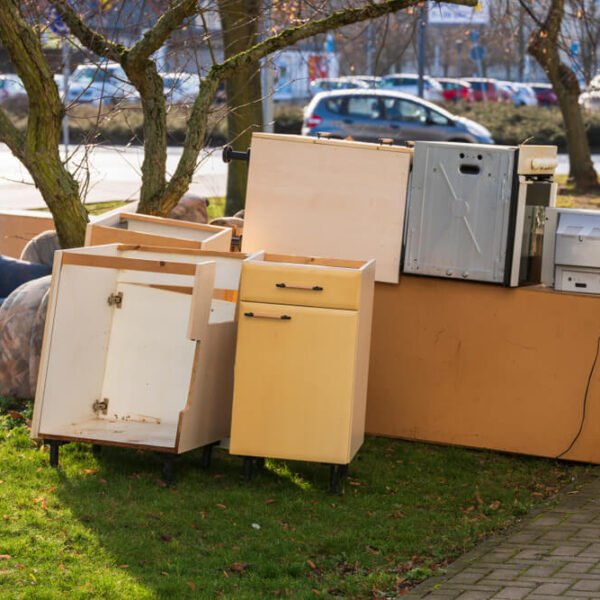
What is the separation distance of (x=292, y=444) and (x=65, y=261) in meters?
1.51

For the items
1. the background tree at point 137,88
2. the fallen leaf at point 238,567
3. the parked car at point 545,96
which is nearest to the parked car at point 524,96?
the parked car at point 545,96

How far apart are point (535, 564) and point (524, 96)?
35728 mm

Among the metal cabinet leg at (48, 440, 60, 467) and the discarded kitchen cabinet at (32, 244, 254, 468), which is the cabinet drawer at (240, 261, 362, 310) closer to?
the discarded kitchen cabinet at (32, 244, 254, 468)

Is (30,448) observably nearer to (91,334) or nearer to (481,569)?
(91,334)

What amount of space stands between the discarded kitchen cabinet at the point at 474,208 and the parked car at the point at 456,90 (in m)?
Result: 31.3

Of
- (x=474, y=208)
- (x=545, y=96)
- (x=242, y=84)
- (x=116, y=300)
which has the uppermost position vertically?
(x=545, y=96)

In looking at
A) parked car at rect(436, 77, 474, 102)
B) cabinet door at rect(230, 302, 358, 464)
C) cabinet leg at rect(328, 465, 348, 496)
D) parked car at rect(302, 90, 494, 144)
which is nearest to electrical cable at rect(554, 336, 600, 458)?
cabinet leg at rect(328, 465, 348, 496)

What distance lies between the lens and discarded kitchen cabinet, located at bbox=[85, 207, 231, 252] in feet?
20.6

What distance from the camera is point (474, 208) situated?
6.06 metres

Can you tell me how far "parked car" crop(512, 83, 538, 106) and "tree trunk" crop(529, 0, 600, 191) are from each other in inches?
692

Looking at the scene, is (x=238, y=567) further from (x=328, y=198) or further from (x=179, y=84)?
(x=179, y=84)

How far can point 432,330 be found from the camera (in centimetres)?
638

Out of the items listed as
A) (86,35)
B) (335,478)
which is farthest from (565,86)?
(335,478)

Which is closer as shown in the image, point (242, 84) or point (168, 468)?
point (168, 468)
